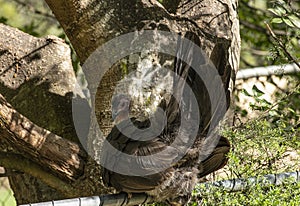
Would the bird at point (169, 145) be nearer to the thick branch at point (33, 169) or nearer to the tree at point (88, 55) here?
the tree at point (88, 55)

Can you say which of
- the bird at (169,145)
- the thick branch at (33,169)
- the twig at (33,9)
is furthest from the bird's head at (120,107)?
the twig at (33,9)

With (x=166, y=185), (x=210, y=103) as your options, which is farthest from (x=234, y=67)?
(x=166, y=185)

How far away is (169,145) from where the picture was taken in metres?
1.92

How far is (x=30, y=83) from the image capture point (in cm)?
263

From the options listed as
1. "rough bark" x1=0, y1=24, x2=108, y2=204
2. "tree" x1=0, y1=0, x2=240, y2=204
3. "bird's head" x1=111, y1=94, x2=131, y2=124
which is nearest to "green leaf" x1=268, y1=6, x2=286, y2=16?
"tree" x1=0, y1=0, x2=240, y2=204

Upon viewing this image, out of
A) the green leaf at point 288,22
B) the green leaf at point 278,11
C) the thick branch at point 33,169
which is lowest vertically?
the thick branch at point 33,169

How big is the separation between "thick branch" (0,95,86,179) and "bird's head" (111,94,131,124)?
0.20 metres

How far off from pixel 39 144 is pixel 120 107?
29cm

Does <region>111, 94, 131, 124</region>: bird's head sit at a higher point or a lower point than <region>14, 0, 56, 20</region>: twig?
higher

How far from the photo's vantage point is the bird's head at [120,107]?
2008 millimetres

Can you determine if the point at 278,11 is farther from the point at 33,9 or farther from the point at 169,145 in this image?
the point at 33,9

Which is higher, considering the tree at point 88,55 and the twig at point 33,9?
the tree at point 88,55

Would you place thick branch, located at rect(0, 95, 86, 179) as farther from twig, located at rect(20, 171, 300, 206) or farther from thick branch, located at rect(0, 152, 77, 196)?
twig, located at rect(20, 171, 300, 206)

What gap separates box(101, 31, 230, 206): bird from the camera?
188cm
